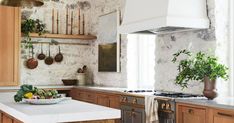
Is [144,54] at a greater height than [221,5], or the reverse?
[221,5]

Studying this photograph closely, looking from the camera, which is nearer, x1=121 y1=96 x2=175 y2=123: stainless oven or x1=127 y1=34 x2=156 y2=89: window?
x1=121 y1=96 x2=175 y2=123: stainless oven

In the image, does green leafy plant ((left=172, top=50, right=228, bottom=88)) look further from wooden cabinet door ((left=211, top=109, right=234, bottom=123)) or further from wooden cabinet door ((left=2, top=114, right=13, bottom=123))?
wooden cabinet door ((left=2, top=114, right=13, bottom=123))

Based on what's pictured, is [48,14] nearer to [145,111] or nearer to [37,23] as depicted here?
[37,23]

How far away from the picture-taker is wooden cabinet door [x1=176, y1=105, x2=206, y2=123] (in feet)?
11.5

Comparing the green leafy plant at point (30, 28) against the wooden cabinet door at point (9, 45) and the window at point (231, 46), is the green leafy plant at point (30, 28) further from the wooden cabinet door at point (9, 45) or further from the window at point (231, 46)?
the window at point (231, 46)

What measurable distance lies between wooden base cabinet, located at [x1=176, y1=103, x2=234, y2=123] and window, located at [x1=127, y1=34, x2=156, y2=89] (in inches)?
79.0

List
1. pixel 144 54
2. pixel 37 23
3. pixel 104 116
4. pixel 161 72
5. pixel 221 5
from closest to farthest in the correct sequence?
1. pixel 104 116
2. pixel 221 5
3. pixel 161 72
4. pixel 144 54
5. pixel 37 23

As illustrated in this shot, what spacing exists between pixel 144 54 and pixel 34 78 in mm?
2234

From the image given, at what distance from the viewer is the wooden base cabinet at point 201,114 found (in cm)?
317

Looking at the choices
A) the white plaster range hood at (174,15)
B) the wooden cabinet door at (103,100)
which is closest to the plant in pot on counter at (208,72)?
the white plaster range hood at (174,15)

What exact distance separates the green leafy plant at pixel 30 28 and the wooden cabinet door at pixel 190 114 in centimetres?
358

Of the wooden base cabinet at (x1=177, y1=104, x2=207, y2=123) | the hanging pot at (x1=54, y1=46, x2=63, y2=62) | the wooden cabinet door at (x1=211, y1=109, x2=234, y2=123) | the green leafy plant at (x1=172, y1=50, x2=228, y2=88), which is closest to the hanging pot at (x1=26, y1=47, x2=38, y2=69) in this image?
the hanging pot at (x1=54, y1=46, x2=63, y2=62)

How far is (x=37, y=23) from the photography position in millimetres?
6613

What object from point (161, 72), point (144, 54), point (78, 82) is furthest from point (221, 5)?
point (78, 82)
